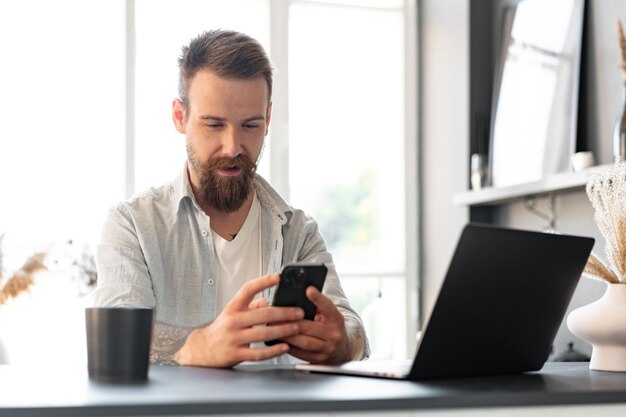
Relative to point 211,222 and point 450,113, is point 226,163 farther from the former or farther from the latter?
point 450,113

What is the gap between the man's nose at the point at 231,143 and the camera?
2.27m

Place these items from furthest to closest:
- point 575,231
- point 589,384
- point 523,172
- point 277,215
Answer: point 523,172
point 575,231
point 277,215
point 589,384

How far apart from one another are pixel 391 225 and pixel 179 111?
287 centimetres

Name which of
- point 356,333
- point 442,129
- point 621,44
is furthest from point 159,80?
point 356,333

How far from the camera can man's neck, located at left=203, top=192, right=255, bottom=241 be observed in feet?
7.75

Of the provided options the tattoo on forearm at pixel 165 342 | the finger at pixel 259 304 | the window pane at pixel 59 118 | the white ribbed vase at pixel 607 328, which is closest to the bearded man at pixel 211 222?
the tattoo on forearm at pixel 165 342

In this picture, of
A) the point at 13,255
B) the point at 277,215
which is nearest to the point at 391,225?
the point at 13,255

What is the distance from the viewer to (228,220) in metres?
2.39

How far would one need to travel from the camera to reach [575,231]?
401 cm

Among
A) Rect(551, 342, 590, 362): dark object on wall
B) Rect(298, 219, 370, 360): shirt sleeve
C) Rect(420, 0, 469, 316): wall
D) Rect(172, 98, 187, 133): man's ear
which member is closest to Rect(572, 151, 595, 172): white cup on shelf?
Rect(551, 342, 590, 362): dark object on wall

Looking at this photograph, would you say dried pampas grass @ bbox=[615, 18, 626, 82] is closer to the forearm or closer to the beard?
the beard

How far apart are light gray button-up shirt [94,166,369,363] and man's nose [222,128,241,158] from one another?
0.43ft

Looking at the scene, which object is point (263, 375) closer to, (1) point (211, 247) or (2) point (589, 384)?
(2) point (589, 384)

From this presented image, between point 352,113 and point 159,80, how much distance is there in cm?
105
